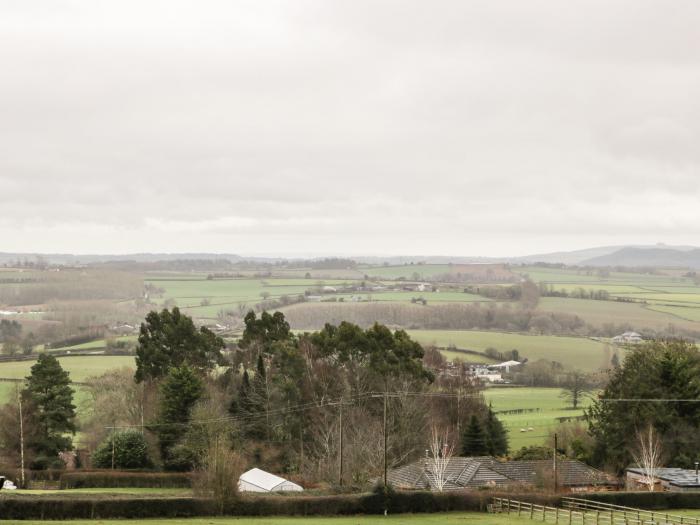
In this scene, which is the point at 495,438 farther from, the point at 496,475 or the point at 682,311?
the point at 682,311

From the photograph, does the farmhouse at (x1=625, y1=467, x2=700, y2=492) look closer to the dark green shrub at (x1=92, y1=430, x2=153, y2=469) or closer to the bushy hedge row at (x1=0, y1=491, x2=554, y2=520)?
the bushy hedge row at (x1=0, y1=491, x2=554, y2=520)

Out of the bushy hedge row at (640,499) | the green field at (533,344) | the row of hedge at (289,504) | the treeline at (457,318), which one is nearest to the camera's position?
the row of hedge at (289,504)

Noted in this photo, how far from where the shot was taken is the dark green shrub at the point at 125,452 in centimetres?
5103

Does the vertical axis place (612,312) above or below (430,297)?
below

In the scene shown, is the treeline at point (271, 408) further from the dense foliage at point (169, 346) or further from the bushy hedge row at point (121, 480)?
the bushy hedge row at point (121, 480)

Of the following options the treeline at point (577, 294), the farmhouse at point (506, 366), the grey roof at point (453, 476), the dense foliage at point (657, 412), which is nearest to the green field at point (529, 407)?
the farmhouse at point (506, 366)

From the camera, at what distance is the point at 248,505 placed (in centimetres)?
3459

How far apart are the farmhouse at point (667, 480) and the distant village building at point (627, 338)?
57.6 m

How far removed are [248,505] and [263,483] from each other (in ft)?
25.6

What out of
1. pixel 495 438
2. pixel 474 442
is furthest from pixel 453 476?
pixel 495 438

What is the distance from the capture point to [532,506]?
35.4m

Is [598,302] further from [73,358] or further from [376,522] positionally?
[376,522]

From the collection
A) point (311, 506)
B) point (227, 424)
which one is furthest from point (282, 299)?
point (311, 506)

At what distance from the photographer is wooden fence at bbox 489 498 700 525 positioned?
107ft
